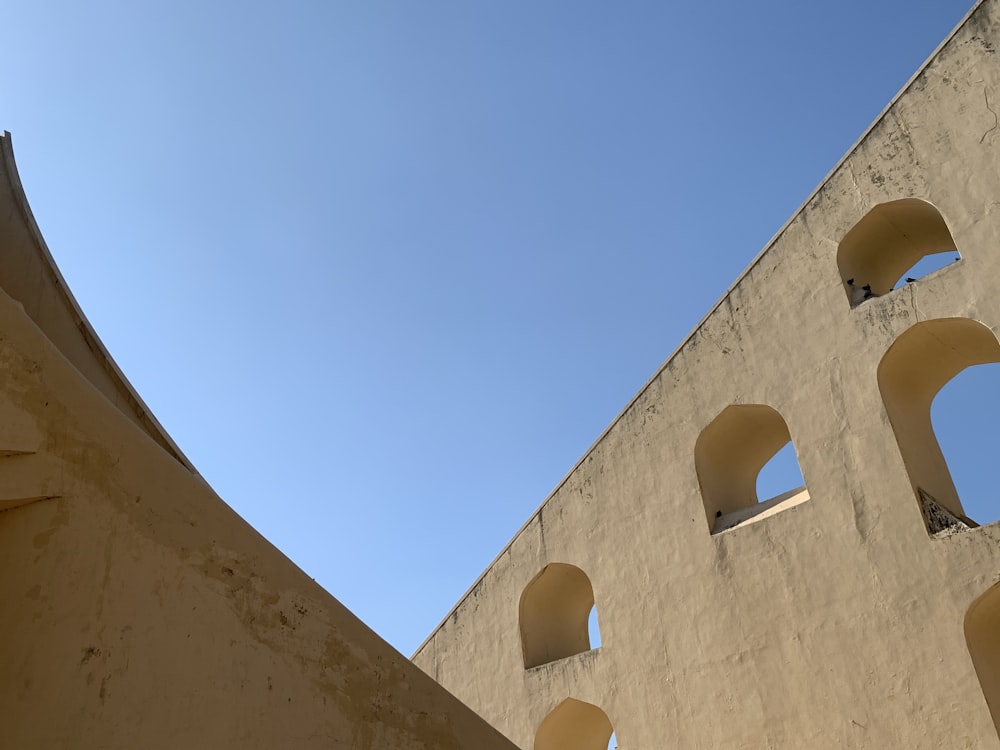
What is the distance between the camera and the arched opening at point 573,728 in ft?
31.4

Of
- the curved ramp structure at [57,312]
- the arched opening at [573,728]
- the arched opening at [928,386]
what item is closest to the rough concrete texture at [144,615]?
the curved ramp structure at [57,312]

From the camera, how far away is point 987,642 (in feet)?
23.9

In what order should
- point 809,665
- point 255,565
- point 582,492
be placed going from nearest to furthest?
point 255,565
point 809,665
point 582,492

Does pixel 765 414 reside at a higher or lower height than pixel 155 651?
higher

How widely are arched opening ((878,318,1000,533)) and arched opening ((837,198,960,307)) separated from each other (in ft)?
2.29

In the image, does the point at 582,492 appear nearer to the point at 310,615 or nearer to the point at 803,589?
the point at 803,589

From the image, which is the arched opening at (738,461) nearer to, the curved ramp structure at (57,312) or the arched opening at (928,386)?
the arched opening at (928,386)

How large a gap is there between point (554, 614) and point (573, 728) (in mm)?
1314

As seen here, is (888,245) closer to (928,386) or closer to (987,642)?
(928,386)

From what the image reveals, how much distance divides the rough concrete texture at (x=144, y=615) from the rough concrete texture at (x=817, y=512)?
4585 millimetres

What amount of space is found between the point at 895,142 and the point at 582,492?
4800 millimetres

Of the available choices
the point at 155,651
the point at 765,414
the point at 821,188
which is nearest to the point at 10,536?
the point at 155,651

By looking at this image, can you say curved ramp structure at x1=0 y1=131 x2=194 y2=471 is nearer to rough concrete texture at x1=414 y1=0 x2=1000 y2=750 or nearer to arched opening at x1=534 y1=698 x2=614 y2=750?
rough concrete texture at x1=414 y1=0 x2=1000 y2=750

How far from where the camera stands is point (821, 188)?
9.27 meters
